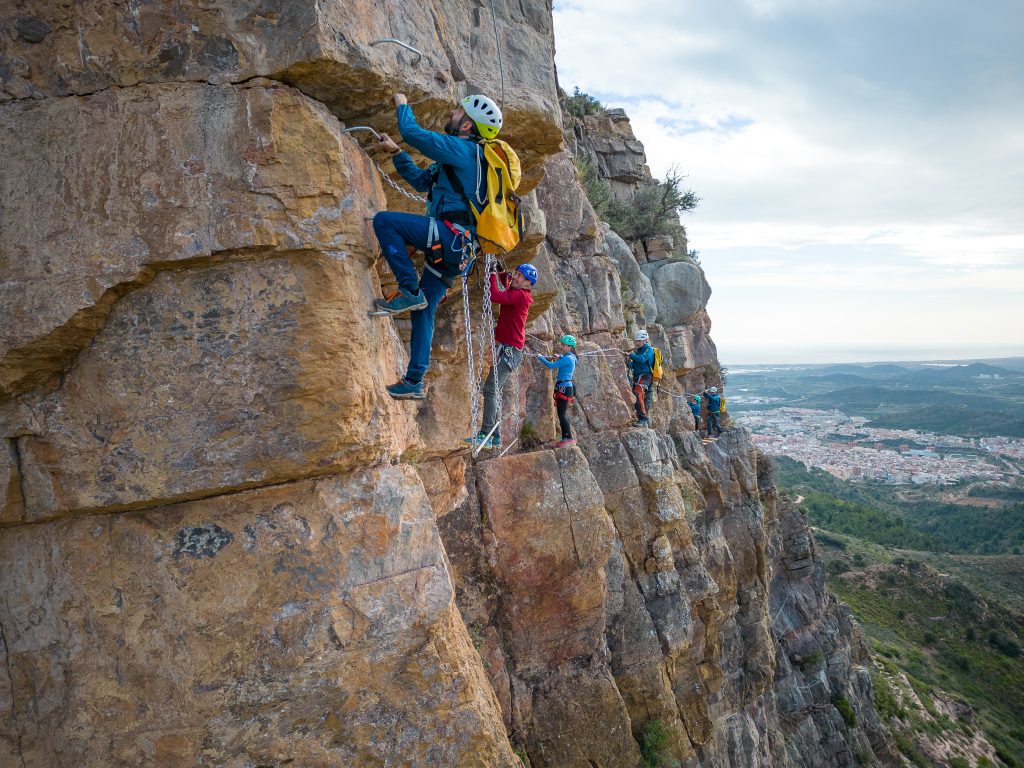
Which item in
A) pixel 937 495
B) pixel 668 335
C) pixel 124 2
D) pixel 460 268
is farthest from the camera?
pixel 937 495

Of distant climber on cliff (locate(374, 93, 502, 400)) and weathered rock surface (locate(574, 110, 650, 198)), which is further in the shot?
weathered rock surface (locate(574, 110, 650, 198))

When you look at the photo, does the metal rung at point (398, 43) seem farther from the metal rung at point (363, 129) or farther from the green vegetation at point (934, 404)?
the green vegetation at point (934, 404)

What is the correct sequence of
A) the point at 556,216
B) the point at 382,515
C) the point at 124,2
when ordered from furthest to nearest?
the point at 556,216 → the point at 382,515 → the point at 124,2

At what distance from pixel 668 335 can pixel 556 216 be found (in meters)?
9.00

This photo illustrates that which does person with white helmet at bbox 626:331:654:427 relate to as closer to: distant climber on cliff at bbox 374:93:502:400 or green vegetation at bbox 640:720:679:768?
green vegetation at bbox 640:720:679:768

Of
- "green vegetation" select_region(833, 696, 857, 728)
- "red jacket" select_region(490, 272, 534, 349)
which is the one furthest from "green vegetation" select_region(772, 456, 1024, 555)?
"red jacket" select_region(490, 272, 534, 349)

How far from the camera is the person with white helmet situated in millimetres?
12467

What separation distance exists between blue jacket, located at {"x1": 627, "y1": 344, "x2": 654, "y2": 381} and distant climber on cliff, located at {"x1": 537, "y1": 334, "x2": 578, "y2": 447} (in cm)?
337

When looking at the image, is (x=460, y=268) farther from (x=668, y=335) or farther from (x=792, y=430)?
(x=792, y=430)

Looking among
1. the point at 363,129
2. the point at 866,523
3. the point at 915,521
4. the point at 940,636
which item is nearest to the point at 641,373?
the point at 363,129

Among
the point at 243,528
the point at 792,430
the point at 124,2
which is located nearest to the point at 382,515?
the point at 243,528

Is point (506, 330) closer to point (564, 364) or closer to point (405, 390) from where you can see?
point (564, 364)

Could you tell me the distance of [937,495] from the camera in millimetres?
69125

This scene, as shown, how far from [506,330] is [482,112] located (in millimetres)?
3333
